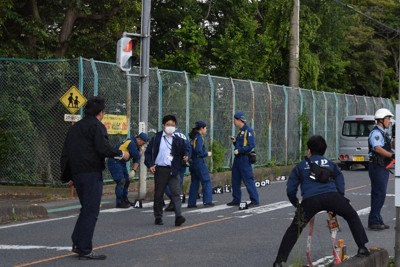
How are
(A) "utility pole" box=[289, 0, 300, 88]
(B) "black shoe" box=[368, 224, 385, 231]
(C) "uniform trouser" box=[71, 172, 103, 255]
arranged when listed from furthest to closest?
(A) "utility pole" box=[289, 0, 300, 88] < (B) "black shoe" box=[368, 224, 385, 231] < (C) "uniform trouser" box=[71, 172, 103, 255]

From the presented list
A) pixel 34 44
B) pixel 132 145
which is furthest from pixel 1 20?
pixel 132 145

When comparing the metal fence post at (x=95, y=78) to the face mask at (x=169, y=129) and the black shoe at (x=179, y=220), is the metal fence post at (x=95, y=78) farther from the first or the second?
the black shoe at (x=179, y=220)

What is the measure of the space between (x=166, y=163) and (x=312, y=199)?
502cm

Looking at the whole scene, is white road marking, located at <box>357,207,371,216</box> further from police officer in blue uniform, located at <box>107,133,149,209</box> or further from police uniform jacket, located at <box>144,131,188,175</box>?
police officer in blue uniform, located at <box>107,133,149,209</box>

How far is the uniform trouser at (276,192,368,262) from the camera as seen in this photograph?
30.4ft

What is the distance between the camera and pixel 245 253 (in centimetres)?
1109

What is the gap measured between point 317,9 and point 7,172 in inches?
1024

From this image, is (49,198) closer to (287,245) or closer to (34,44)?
(34,44)

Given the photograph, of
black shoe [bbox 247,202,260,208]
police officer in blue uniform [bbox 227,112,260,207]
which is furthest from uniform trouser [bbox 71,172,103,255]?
black shoe [bbox 247,202,260,208]

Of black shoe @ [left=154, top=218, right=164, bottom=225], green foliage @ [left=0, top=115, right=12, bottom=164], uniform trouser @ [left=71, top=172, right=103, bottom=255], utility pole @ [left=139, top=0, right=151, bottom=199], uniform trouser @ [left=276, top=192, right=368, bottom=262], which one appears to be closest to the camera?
uniform trouser @ [left=276, top=192, right=368, bottom=262]

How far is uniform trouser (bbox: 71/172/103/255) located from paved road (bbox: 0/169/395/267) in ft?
0.86

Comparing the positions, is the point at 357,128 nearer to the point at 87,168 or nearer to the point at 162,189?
the point at 162,189

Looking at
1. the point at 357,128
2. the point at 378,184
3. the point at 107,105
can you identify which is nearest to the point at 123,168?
the point at 107,105

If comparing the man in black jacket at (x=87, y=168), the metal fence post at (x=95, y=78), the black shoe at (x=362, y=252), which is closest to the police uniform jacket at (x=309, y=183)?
the black shoe at (x=362, y=252)
